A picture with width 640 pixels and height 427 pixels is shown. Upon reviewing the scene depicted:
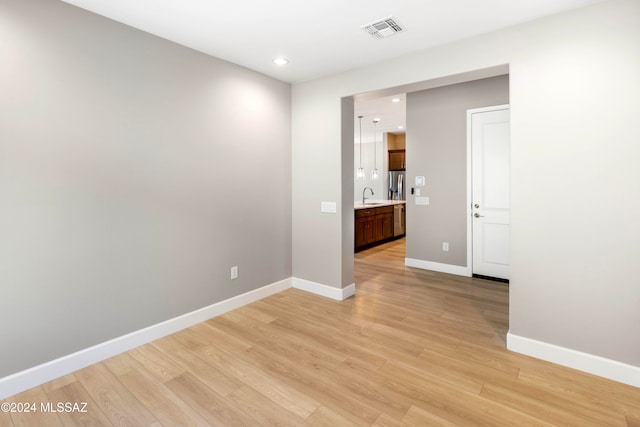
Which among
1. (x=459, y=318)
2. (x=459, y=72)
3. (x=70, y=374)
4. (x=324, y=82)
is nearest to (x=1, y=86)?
(x=70, y=374)

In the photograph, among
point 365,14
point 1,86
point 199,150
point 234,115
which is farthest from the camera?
point 234,115

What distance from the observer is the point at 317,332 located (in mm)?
2953

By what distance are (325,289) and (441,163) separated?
9.08 ft

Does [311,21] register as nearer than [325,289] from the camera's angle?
Yes

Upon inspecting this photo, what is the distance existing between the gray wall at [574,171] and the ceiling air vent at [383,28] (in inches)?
23.0

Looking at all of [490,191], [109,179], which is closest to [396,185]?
[490,191]

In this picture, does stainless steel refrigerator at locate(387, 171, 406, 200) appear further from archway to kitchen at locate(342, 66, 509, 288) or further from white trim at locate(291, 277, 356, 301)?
white trim at locate(291, 277, 356, 301)

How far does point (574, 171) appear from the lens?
234 cm

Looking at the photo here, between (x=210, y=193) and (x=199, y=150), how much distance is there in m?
0.45

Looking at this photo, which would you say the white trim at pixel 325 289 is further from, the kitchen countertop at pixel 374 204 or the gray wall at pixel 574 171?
A: the kitchen countertop at pixel 374 204

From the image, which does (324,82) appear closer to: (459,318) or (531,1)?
(531,1)

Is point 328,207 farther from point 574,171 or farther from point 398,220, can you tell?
point 398,220

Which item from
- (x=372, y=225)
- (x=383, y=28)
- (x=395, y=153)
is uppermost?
(x=395, y=153)

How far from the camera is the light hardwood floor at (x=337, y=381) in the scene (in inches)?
73.7
